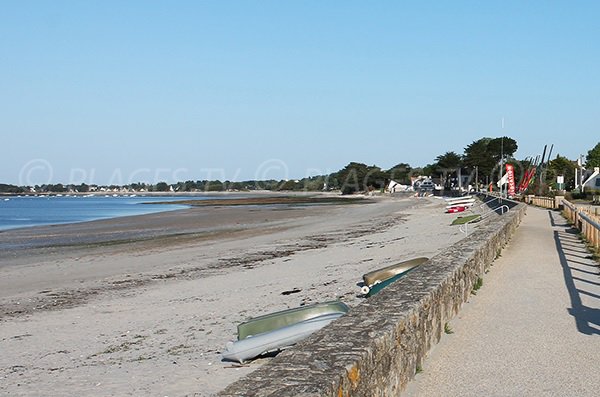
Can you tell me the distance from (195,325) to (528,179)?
6371cm

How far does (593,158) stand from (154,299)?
5247 inches

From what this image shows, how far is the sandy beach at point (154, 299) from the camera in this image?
769 centimetres

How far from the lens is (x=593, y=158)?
132m

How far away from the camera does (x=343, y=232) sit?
104ft

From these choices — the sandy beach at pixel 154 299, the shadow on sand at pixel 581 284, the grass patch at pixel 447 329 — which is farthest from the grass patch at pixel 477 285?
the grass patch at pixel 447 329

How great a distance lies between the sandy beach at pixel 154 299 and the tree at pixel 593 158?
108 meters

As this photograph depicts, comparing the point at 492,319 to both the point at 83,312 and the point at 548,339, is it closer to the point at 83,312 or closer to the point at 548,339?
the point at 548,339

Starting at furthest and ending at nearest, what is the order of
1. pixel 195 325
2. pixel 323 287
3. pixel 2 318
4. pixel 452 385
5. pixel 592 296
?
pixel 323 287 < pixel 2 318 < pixel 195 325 < pixel 592 296 < pixel 452 385

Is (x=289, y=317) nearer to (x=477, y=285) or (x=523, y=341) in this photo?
(x=523, y=341)

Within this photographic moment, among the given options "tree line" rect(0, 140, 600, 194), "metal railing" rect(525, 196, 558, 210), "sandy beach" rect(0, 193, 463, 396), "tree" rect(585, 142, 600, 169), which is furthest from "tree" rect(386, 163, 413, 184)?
"sandy beach" rect(0, 193, 463, 396)

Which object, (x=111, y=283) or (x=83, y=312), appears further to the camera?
(x=111, y=283)

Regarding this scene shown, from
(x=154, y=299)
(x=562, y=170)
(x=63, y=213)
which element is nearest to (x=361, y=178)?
(x=562, y=170)

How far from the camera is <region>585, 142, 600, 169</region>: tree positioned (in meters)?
124

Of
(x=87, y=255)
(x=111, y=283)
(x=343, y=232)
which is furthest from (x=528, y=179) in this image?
(x=111, y=283)
